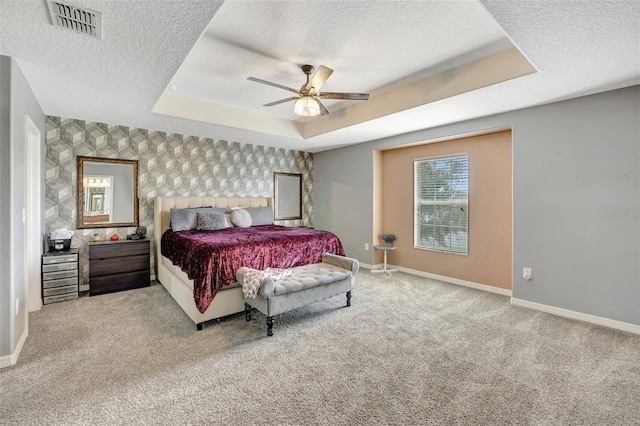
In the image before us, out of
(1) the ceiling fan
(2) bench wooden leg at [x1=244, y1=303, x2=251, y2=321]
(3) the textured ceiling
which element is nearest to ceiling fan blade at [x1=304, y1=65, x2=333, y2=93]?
(1) the ceiling fan

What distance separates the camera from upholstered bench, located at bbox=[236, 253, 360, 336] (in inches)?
114

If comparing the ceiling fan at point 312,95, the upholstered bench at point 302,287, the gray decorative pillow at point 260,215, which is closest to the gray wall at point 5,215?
the upholstered bench at point 302,287

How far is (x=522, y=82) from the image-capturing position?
292 cm

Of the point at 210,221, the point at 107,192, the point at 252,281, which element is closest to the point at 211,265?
the point at 252,281

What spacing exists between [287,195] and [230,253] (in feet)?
11.7

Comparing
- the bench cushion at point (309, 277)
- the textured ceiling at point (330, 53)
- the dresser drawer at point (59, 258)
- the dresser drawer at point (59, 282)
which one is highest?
the textured ceiling at point (330, 53)

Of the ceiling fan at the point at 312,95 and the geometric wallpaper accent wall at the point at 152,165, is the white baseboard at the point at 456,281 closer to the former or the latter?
the geometric wallpaper accent wall at the point at 152,165

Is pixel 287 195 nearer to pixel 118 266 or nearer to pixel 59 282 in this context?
pixel 118 266

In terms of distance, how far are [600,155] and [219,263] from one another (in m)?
4.21

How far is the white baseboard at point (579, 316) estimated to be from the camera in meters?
3.00

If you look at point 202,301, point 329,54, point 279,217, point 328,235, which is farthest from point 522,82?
point 279,217

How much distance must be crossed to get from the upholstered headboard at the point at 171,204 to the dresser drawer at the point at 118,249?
1.02 feet

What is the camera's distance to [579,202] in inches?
130

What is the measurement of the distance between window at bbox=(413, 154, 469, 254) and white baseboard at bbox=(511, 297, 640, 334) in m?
1.16
